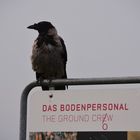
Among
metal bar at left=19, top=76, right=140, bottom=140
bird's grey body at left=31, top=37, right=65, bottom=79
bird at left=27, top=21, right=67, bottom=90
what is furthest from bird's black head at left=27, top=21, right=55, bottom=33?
metal bar at left=19, top=76, right=140, bottom=140

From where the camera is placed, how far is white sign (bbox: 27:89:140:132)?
132cm

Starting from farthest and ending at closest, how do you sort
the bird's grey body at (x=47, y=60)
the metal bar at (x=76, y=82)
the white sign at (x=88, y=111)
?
the bird's grey body at (x=47, y=60), the metal bar at (x=76, y=82), the white sign at (x=88, y=111)

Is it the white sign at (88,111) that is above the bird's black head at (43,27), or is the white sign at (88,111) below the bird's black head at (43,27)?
below

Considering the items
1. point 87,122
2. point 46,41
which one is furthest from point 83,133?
point 46,41

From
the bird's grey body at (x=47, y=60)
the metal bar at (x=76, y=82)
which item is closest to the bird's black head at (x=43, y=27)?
the bird's grey body at (x=47, y=60)

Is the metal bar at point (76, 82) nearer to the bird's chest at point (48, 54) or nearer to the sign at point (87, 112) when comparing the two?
the sign at point (87, 112)

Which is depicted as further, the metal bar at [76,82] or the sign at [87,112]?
the metal bar at [76,82]

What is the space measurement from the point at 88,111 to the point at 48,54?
1.85 meters

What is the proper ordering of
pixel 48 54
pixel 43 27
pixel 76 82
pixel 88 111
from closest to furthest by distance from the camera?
pixel 88 111 → pixel 76 82 → pixel 48 54 → pixel 43 27

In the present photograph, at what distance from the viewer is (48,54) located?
125 inches

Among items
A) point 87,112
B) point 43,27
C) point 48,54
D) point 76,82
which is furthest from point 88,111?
point 43,27

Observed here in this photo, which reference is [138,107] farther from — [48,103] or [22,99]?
[22,99]

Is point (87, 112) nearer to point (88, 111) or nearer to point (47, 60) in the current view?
point (88, 111)

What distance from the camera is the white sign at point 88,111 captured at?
4.34ft
